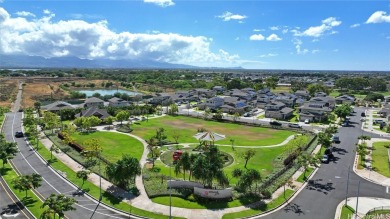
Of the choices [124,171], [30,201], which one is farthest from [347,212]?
[30,201]

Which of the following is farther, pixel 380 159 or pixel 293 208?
pixel 380 159

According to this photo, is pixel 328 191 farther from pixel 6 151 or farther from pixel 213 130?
pixel 6 151

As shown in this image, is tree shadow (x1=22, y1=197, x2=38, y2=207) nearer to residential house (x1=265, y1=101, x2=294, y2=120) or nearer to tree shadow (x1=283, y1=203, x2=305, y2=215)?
tree shadow (x1=283, y1=203, x2=305, y2=215)

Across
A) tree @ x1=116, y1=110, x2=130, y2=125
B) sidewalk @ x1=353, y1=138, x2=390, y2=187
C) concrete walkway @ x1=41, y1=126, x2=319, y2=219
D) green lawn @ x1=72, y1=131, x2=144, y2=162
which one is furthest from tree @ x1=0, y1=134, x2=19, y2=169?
sidewalk @ x1=353, y1=138, x2=390, y2=187

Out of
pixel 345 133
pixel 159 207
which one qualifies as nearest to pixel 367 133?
pixel 345 133

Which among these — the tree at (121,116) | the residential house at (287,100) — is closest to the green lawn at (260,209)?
the tree at (121,116)

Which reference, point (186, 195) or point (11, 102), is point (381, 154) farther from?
point (11, 102)
